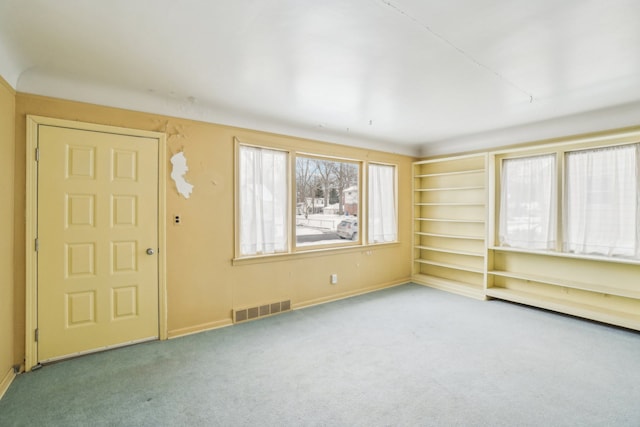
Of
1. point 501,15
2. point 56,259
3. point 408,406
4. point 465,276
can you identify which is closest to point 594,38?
point 501,15

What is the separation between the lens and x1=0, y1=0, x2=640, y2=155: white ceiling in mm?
1786

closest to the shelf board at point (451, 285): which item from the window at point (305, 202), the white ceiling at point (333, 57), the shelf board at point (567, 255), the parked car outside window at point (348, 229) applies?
the shelf board at point (567, 255)

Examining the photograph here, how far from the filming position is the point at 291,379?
8.19 feet

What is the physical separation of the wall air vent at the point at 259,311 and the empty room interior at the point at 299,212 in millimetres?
36

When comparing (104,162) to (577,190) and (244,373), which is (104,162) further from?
(577,190)

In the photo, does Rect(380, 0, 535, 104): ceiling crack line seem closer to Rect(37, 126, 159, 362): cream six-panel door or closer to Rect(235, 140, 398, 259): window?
Rect(235, 140, 398, 259): window

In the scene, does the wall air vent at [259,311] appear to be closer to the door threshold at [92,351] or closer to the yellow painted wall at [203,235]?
the yellow painted wall at [203,235]

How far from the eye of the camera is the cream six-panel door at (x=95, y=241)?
8.80ft

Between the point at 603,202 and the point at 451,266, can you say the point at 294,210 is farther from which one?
the point at 603,202

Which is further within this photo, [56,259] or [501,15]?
[56,259]

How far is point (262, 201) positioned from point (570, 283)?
4164 mm

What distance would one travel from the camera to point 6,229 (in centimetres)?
239

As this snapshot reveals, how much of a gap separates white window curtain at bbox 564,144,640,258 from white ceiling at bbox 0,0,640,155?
0.42 metres

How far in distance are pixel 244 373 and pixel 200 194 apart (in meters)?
1.95
